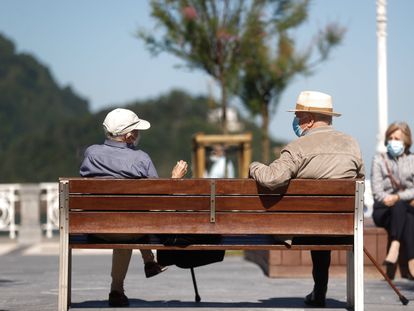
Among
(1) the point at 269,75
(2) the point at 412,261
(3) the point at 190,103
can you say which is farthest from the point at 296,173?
(3) the point at 190,103

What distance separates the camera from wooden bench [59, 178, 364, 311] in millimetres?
8203

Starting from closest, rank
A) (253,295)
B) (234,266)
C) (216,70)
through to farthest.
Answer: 1. (253,295)
2. (234,266)
3. (216,70)

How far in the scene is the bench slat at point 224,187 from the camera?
8.20 m

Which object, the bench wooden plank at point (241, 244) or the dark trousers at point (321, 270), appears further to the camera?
the dark trousers at point (321, 270)

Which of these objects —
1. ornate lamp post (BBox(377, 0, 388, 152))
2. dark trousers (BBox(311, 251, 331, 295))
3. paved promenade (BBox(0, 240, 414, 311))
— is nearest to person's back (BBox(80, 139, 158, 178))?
paved promenade (BBox(0, 240, 414, 311))

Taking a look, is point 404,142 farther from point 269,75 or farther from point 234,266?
point 269,75

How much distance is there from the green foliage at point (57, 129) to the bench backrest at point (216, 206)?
5928 centimetres

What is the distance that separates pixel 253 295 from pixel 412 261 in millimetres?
2649

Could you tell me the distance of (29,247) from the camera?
22.9 metres

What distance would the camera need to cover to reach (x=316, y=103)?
8.95 m

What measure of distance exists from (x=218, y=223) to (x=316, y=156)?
2.77 feet

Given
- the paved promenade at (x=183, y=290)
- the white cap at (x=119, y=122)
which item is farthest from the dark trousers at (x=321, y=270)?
the white cap at (x=119, y=122)

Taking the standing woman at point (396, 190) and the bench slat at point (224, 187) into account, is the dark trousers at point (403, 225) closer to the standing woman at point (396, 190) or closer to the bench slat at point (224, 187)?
the standing woman at point (396, 190)

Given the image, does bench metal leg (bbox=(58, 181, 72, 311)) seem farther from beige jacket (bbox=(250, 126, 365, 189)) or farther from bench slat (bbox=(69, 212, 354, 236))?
beige jacket (bbox=(250, 126, 365, 189))
